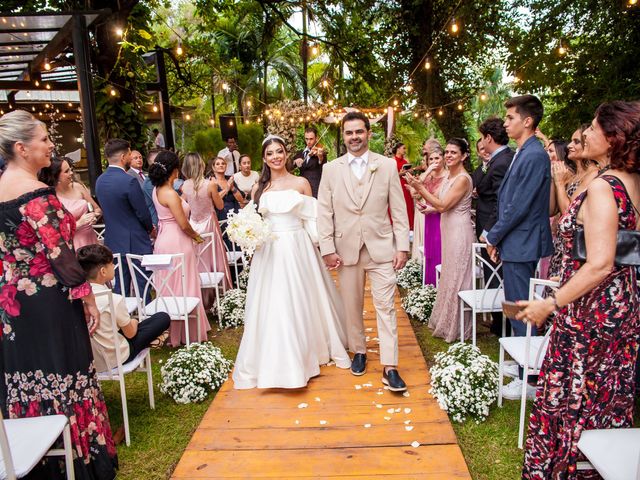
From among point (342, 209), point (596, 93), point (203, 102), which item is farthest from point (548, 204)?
point (203, 102)

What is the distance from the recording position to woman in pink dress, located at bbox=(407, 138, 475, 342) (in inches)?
193

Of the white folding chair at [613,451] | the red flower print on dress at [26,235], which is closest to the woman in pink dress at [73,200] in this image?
the red flower print on dress at [26,235]

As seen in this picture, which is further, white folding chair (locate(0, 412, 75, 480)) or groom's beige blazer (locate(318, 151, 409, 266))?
groom's beige blazer (locate(318, 151, 409, 266))

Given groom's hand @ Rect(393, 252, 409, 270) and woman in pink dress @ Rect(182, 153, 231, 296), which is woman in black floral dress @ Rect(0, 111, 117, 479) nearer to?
groom's hand @ Rect(393, 252, 409, 270)

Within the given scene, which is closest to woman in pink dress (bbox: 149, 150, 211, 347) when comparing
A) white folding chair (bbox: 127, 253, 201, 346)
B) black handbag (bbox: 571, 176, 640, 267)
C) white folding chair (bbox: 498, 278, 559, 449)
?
white folding chair (bbox: 127, 253, 201, 346)

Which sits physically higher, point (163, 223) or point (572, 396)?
point (163, 223)

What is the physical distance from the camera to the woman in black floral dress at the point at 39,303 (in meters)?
2.49

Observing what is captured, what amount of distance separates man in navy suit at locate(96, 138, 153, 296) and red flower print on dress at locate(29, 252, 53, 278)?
2687mm

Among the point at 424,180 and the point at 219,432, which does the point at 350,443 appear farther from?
the point at 424,180

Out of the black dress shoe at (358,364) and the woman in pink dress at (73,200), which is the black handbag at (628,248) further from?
Answer: the woman in pink dress at (73,200)

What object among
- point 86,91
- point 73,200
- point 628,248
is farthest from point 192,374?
point 86,91

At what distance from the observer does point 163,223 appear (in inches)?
208

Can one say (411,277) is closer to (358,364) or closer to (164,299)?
(358,364)

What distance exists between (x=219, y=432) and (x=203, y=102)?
28.1 meters
